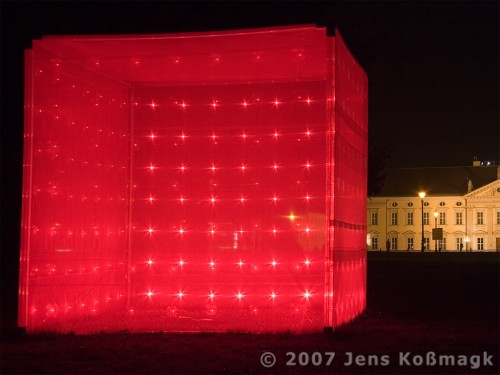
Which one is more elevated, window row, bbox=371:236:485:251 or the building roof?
the building roof

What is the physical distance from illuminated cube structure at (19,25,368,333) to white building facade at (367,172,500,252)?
72.3 metres

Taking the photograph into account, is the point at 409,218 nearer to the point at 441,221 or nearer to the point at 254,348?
the point at 441,221

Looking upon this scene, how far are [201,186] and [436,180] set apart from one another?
8074 cm

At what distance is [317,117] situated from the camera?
37.0ft

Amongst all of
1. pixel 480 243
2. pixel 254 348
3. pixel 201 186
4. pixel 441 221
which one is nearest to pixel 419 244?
pixel 441 221

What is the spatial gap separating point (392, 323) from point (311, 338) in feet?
7.16

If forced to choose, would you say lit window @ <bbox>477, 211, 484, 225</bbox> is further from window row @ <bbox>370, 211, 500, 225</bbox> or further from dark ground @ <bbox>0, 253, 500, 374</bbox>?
dark ground @ <bbox>0, 253, 500, 374</bbox>

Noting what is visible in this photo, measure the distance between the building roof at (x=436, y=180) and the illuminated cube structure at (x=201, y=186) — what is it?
7658 centimetres

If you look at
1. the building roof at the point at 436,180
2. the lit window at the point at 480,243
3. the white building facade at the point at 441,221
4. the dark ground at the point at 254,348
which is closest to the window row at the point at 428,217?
the white building facade at the point at 441,221

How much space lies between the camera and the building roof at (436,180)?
87750 millimetres

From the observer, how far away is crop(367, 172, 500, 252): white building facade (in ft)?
277

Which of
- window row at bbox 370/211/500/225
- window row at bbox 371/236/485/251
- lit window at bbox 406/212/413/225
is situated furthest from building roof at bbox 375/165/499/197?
window row at bbox 371/236/485/251

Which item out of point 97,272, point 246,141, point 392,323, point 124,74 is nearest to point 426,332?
point 392,323

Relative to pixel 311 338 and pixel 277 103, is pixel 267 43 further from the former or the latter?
pixel 311 338
